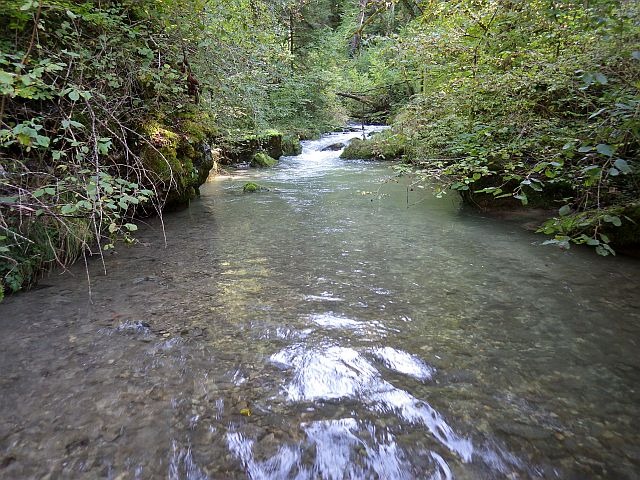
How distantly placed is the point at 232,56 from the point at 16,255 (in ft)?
14.4

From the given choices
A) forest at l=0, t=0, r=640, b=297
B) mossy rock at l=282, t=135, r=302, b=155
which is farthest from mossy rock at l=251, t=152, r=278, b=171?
forest at l=0, t=0, r=640, b=297

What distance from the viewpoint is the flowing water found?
2070mm

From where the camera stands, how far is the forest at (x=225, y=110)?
9.92 feet

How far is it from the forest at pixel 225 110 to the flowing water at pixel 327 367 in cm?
67

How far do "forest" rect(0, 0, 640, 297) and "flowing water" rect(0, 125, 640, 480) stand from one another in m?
0.67

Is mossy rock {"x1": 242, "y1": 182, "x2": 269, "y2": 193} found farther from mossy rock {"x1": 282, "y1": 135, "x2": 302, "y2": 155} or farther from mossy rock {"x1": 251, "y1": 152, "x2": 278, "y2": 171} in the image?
mossy rock {"x1": 282, "y1": 135, "x2": 302, "y2": 155}

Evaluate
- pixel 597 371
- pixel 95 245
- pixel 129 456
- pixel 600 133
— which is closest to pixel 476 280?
pixel 597 371

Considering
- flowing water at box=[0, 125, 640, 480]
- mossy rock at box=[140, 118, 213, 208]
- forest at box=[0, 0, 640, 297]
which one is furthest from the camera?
mossy rock at box=[140, 118, 213, 208]

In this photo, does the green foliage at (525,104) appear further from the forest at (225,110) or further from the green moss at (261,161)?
the green moss at (261,161)

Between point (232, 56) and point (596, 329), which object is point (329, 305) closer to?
point (596, 329)

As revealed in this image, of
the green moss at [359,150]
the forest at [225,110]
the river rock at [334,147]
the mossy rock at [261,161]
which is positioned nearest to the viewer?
the forest at [225,110]

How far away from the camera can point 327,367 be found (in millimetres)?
2801

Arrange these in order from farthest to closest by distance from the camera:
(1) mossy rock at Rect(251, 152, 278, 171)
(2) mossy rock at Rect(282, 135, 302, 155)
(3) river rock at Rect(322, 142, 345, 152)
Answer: (3) river rock at Rect(322, 142, 345, 152), (2) mossy rock at Rect(282, 135, 302, 155), (1) mossy rock at Rect(251, 152, 278, 171)

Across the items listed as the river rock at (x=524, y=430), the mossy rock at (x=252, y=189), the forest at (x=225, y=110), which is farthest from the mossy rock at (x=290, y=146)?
the river rock at (x=524, y=430)
